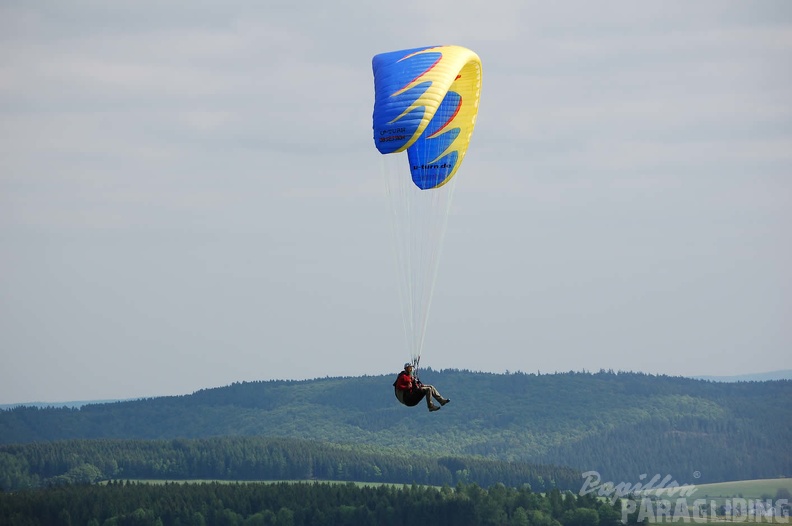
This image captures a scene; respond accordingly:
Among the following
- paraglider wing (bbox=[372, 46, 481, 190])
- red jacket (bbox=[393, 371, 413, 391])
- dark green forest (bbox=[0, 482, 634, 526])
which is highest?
paraglider wing (bbox=[372, 46, 481, 190])

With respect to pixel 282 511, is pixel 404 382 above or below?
above

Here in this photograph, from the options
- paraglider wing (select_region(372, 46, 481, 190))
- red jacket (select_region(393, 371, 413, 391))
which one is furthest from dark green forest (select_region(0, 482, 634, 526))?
red jacket (select_region(393, 371, 413, 391))

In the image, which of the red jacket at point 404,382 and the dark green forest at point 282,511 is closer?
the red jacket at point 404,382

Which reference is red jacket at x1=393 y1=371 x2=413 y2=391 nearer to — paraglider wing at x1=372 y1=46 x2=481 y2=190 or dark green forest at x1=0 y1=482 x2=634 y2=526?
paraglider wing at x1=372 y1=46 x2=481 y2=190

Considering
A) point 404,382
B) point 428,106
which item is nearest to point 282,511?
point 404,382

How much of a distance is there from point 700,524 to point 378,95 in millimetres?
146514

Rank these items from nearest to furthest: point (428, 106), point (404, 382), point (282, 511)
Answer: point (404, 382)
point (428, 106)
point (282, 511)

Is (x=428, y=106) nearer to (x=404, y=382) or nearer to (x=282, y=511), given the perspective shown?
(x=404, y=382)

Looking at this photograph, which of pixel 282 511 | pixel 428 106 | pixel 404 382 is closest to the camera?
pixel 404 382

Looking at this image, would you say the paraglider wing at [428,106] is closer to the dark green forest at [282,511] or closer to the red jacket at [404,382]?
the red jacket at [404,382]

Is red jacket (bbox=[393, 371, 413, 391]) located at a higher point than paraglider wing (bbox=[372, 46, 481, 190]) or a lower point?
lower

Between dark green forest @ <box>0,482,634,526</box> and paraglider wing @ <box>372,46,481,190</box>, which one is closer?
paraglider wing @ <box>372,46,481,190</box>

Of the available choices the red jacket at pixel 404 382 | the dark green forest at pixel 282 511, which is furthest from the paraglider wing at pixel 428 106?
the dark green forest at pixel 282 511

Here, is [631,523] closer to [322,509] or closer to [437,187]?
[322,509]
